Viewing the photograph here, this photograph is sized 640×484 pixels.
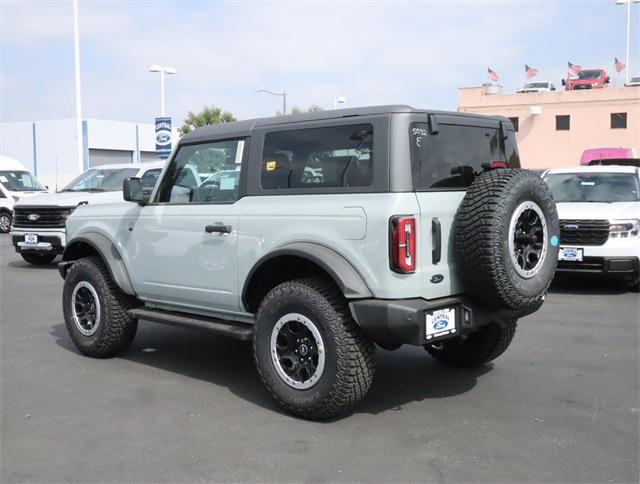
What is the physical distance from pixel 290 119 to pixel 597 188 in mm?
6888

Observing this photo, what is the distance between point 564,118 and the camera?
142 ft

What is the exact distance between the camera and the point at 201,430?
4262 mm

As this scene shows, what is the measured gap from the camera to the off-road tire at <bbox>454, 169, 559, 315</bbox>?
4109mm

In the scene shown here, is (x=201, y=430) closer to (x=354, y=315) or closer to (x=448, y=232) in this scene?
(x=354, y=315)

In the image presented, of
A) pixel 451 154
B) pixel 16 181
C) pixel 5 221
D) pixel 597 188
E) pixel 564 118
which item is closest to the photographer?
pixel 451 154

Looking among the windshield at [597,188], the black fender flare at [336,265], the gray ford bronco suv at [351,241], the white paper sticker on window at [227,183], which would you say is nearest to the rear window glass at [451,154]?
A: the gray ford bronco suv at [351,241]

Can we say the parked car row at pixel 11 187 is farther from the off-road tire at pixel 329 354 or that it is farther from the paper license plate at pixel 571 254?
the off-road tire at pixel 329 354

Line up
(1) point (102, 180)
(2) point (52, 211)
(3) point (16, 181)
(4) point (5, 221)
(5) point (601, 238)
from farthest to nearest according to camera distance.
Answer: (3) point (16, 181)
(4) point (5, 221)
(1) point (102, 180)
(2) point (52, 211)
(5) point (601, 238)

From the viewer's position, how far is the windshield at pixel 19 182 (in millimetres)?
19953

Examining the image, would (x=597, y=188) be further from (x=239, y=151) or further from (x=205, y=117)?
(x=205, y=117)

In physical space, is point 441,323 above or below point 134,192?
below

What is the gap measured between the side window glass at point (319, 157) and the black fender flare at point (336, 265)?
0.44m

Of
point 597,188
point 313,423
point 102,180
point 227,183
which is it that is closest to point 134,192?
point 227,183

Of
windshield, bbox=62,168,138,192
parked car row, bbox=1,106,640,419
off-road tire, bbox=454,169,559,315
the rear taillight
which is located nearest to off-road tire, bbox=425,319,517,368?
A: parked car row, bbox=1,106,640,419
